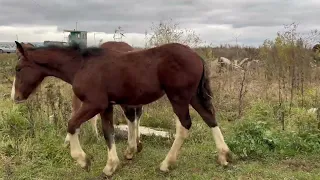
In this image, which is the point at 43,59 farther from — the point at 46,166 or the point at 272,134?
the point at 272,134

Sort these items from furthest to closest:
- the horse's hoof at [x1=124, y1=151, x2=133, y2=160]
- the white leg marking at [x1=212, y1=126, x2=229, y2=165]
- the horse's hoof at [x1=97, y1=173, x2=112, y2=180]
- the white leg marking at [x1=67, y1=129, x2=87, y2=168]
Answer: the horse's hoof at [x1=124, y1=151, x2=133, y2=160], the white leg marking at [x1=212, y1=126, x2=229, y2=165], the horse's hoof at [x1=97, y1=173, x2=112, y2=180], the white leg marking at [x1=67, y1=129, x2=87, y2=168]

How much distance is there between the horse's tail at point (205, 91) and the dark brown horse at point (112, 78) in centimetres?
2

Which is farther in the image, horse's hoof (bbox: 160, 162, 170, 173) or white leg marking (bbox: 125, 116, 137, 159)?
white leg marking (bbox: 125, 116, 137, 159)

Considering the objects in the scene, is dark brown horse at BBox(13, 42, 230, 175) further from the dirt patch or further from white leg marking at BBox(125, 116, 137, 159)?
the dirt patch

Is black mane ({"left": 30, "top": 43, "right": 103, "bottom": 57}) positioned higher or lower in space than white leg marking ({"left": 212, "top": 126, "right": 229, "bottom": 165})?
higher

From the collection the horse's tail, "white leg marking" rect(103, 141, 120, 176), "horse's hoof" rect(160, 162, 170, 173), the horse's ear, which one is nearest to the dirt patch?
the horse's tail

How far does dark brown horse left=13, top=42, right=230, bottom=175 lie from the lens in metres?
5.56

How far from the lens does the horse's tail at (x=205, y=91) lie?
5.95 meters

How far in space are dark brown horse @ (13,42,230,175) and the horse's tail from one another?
0.02 metres

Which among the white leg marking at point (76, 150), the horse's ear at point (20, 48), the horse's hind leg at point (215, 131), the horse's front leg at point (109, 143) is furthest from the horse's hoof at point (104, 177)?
the horse's ear at point (20, 48)

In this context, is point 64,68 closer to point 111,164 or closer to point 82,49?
point 82,49

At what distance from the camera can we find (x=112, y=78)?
18.5 ft

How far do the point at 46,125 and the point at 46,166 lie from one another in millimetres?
1899

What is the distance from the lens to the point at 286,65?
1281 centimetres
